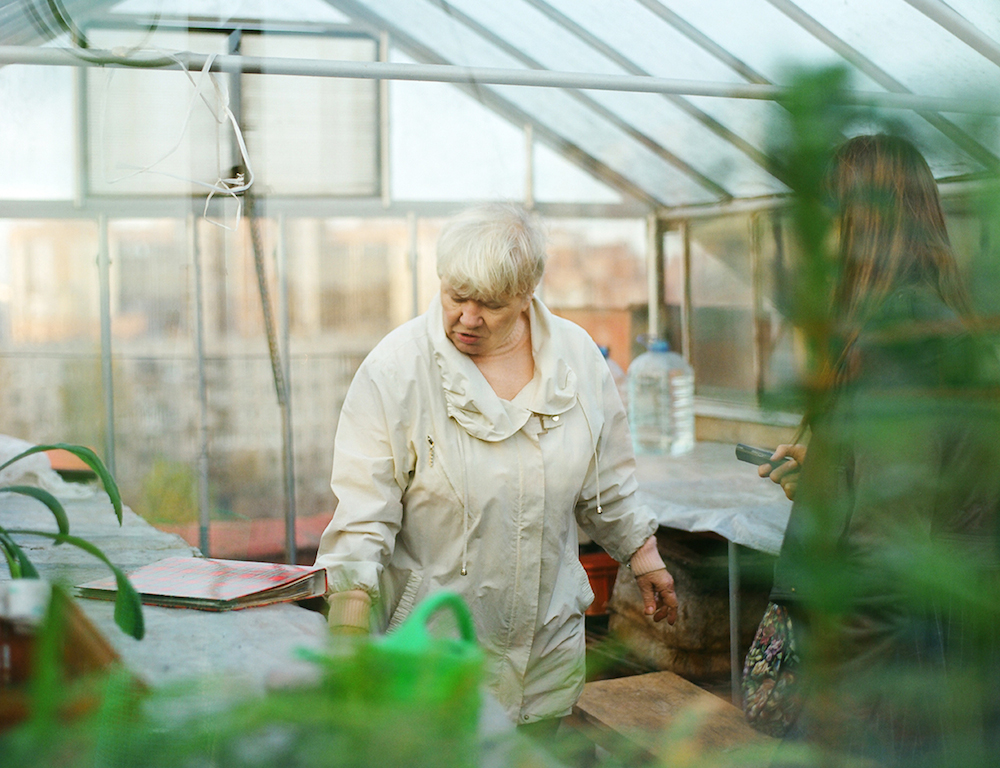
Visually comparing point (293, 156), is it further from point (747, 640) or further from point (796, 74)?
point (796, 74)

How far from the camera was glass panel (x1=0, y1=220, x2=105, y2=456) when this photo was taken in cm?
380

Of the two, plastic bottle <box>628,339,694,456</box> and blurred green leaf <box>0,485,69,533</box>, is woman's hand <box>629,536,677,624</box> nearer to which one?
blurred green leaf <box>0,485,69,533</box>

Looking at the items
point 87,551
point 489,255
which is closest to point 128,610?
point 87,551

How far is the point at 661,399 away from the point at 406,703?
411 cm

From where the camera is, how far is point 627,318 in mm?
4660

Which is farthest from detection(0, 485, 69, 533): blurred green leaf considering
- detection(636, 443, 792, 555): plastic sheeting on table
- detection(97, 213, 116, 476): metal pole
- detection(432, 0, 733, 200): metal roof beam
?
detection(97, 213, 116, 476): metal pole

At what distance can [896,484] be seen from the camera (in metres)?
0.41

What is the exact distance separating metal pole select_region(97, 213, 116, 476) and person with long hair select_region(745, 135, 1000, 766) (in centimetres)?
409

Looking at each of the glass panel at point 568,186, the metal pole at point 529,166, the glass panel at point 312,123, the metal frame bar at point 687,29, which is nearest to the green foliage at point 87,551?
the metal frame bar at point 687,29

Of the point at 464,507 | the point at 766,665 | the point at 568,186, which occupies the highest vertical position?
the point at 568,186

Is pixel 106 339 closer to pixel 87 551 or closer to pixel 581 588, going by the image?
pixel 581 588

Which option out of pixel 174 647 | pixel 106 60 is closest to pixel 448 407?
pixel 174 647

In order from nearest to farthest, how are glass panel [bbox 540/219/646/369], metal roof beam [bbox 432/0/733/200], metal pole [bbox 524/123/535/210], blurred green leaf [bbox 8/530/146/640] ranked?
blurred green leaf [bbox 8/530/146/640] → metal roof beam [bbox 432/0/733/200] → metal pole [bbox 524/123/535/210] → glass panel [bbox 540/219/646/369]

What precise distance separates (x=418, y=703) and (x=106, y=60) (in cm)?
189
